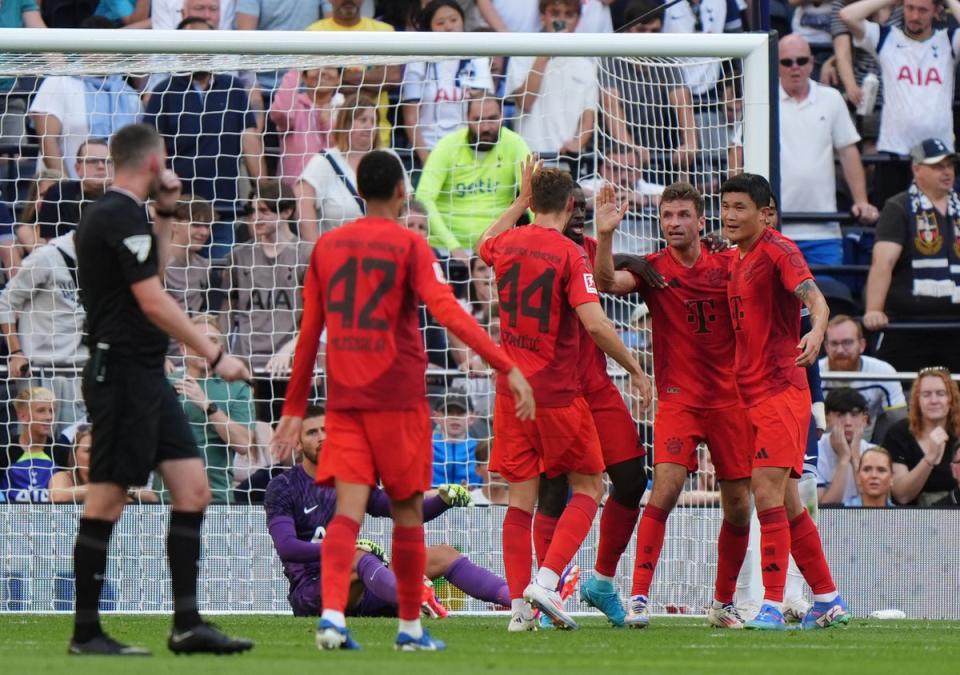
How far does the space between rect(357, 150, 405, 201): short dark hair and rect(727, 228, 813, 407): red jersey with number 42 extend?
2.71 m

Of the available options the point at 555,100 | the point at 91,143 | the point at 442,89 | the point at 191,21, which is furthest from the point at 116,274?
the point at 191,21

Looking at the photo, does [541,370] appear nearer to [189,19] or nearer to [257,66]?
[257,66]

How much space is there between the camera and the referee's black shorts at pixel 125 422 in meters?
→ 6.82

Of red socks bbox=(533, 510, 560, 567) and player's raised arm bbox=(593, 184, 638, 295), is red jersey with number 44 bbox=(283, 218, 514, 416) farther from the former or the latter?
red socks bbox=(533, 510, 560, 567)

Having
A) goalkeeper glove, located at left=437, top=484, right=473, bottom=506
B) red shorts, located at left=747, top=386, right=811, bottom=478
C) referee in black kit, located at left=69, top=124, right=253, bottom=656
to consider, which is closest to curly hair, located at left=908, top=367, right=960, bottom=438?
red shorts, located at left=747, top=386, right=811, bottom=478

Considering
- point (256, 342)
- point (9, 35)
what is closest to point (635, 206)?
point (256, 342)

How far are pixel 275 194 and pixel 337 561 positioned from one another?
622cm

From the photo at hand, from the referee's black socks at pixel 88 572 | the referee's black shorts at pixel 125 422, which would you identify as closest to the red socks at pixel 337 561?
the referee's black shorts at pixel 125 422

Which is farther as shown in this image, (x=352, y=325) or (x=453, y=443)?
(x=453, y=443)

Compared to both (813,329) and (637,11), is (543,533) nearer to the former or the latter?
(813,329)

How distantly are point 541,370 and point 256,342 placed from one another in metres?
4.07

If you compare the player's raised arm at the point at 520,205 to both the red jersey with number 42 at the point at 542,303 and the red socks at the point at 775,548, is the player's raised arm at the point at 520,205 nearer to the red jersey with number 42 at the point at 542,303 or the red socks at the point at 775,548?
the red jersey with number 42 at the point at 542,303

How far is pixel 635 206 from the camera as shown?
12391 millimetres

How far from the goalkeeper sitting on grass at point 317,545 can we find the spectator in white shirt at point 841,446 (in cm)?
340
